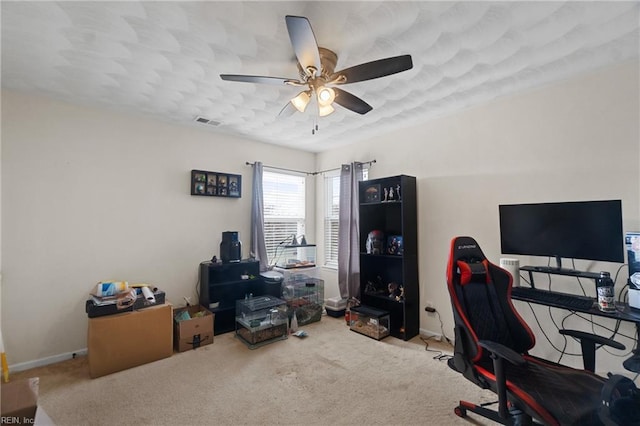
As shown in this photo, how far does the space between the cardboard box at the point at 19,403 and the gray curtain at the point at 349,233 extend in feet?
10.6

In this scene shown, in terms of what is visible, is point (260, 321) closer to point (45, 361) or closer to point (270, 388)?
point (270, 388)

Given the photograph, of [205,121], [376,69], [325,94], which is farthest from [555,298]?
[205,121]

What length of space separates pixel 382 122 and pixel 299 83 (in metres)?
1.78

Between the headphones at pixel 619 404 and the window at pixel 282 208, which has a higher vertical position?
the window at pixel 282 208

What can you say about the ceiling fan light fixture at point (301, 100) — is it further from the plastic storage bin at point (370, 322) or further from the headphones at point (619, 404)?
the plastic storage bin at point (370, 322)

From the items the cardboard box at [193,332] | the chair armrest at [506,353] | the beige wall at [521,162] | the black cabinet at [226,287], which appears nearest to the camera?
the chair armrest at [506,353]

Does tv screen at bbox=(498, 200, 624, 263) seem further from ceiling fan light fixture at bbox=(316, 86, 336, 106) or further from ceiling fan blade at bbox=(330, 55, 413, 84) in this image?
ceiling fan light fixture at bbox=(316, 86, 336, 106)

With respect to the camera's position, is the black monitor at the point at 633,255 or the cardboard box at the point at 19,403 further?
the black monitor at the point at 633,255

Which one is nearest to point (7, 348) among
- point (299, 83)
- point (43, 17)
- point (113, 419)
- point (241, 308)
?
point (113, 419)

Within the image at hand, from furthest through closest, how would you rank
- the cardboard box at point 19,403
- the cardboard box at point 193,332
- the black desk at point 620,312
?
1. the cardboard box at point 193,332
2. the black desk at point 620,312
3. the cardboard box at point 19,403

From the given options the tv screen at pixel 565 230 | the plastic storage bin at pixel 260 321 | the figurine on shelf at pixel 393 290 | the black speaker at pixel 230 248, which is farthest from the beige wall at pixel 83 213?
the tv screen at pixel 565 230

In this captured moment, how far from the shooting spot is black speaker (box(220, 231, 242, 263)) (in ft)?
11.5

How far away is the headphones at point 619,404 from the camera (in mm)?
1158

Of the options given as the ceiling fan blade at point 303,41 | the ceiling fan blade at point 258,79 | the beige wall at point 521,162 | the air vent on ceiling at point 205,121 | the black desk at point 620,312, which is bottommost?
the black desk at point 620,312
